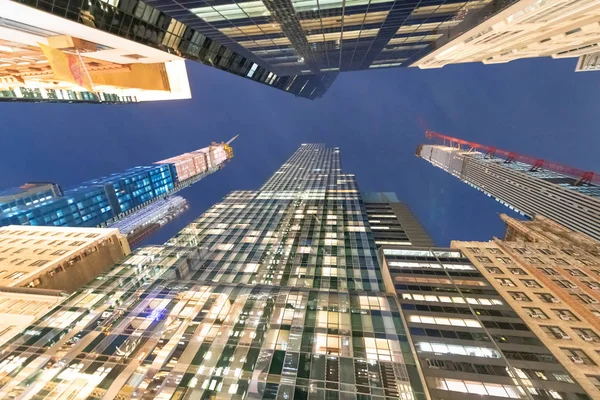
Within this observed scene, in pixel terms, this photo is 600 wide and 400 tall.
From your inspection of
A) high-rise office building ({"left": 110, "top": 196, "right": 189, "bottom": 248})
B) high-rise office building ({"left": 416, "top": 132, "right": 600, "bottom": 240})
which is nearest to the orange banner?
high-rise office building ({"left": 110, "top": 196, "right": 189, "bottom": 248})

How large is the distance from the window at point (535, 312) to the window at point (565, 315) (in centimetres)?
152

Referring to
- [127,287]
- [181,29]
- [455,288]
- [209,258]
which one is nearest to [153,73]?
[181,29]

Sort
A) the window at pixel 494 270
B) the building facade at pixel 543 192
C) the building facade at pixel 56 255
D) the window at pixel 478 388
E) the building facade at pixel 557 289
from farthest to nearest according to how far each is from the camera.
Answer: the building facade at pixel 543 192 → the window at pixel 494 270 → the building facade at pixel 56 255 → the building facade at pixel 557 289 → the window at pixel 478 388

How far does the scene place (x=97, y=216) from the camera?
102 metres

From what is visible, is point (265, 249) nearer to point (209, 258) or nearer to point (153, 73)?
point (209, 258)

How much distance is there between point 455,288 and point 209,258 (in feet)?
160

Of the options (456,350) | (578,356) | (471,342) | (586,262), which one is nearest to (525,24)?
(578,356)

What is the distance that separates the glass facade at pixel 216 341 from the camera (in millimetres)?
22344

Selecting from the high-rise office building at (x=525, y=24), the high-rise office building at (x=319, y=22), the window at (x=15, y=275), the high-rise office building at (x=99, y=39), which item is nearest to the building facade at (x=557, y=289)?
the high-rise office building at (x=525, y=24)

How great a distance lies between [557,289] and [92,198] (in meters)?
140

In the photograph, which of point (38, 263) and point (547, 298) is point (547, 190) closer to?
point (547, 298)

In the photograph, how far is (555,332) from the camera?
1138 inches

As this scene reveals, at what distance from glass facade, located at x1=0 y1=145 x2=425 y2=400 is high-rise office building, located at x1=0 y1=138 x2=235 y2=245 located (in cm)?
6220

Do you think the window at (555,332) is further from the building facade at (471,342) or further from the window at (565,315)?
the window at (565,315)
